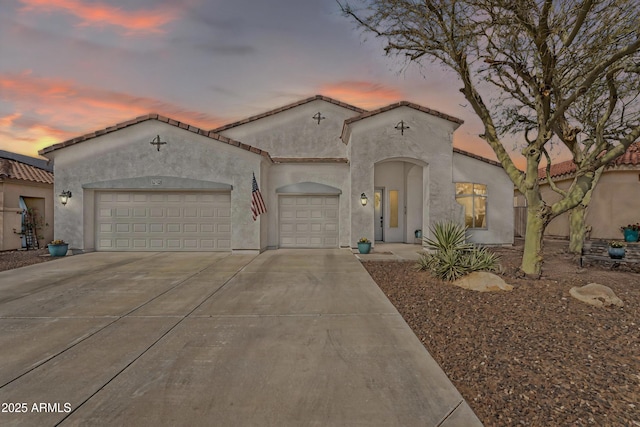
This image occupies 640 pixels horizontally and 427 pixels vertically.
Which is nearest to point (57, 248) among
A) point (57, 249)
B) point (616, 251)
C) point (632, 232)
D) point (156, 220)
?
point (57, 249)

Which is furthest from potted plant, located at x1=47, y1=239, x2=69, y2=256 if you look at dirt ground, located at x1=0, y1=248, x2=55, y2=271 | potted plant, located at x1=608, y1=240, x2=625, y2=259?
potted plant, located at x1=608, y1=240, x2=625, y2=259

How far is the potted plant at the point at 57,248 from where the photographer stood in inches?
424

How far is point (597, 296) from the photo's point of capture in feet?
17.6

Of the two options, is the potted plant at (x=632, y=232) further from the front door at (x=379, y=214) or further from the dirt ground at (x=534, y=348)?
the front door at (x=379, y=214)

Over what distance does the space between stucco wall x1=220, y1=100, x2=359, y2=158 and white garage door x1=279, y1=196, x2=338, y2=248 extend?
9.85 ft

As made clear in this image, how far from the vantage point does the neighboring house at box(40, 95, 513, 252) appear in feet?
37.8

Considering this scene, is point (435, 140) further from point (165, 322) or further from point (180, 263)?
point (165, 322)

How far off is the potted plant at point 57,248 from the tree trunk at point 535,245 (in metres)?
14.6

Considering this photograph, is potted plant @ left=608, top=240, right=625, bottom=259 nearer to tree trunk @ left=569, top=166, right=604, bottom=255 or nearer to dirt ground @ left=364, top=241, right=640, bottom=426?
dirt ground @ left=364, top=241, right=640, bottom=426

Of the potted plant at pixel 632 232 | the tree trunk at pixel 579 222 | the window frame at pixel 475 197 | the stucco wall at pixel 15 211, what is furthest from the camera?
the potted plant at pixel 632 232

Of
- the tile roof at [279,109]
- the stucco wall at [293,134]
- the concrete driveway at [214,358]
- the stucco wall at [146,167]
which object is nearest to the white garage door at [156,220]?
the stucco wall at [146,167]

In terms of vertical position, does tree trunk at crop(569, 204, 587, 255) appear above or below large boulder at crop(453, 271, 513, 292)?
above

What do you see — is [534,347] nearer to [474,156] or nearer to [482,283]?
[482,283]

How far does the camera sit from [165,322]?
15.5ft
